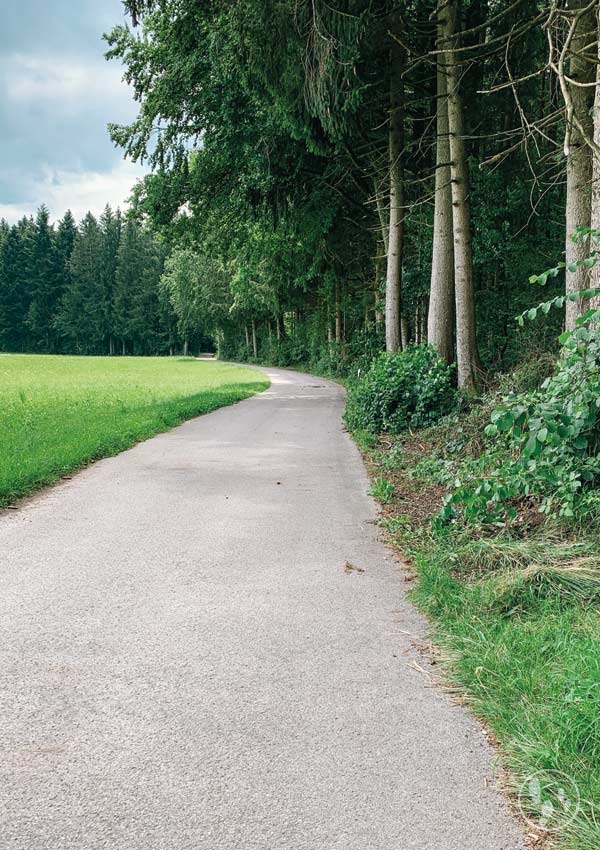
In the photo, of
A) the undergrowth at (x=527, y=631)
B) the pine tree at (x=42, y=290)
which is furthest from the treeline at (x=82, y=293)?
the undergrowth at (x=527, y=631)

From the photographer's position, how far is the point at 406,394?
11641mm

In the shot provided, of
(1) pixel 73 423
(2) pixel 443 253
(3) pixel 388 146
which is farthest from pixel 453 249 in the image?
(1) pixel 73 423

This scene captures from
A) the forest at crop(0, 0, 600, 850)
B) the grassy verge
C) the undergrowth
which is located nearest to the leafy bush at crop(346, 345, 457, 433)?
the forest at crop(0, 0, 600, 850)

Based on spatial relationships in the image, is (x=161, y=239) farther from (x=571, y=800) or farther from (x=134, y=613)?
(x=571, y=800)

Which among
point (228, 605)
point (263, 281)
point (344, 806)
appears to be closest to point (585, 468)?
point (228, 605)

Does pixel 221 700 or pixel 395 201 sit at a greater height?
pixel 395 201

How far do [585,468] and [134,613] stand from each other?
11.0 feet

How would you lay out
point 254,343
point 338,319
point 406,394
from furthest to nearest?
point 254,343 → point 338,319 → point 406,394

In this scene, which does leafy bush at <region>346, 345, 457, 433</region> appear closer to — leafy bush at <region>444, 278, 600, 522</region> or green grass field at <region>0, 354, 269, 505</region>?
green grass field at <region>0, 354, 269, 505</region>

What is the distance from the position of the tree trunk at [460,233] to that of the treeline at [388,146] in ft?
0.09

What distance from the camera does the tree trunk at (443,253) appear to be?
11.9 m

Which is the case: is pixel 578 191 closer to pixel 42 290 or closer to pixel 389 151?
pixel 389 151

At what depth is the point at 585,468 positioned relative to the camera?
4691mm

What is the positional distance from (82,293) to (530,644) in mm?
100756
